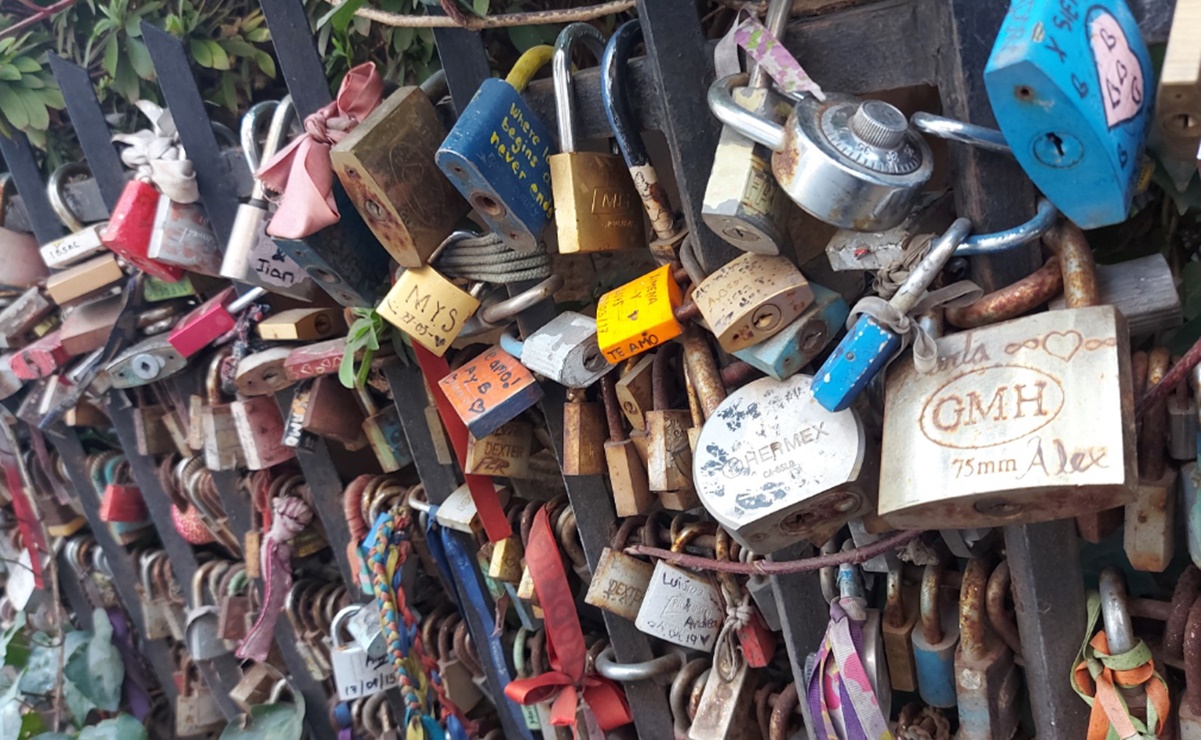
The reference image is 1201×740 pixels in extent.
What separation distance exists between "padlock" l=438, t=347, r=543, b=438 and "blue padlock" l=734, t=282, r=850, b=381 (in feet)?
1.26

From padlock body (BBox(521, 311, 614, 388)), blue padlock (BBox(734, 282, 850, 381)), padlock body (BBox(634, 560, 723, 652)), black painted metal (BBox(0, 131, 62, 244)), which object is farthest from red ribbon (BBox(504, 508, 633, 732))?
black painted metal (BBox(0, 131, 62, 244))

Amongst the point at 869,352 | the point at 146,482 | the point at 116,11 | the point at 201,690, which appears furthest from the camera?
the point at 201,690

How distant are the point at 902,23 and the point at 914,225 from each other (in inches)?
7.7

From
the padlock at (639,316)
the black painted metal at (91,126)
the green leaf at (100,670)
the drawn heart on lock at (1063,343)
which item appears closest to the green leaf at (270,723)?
the green leaf at (100,670)

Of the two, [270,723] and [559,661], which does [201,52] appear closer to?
[559,661]

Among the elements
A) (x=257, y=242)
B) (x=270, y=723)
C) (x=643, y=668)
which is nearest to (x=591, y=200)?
(x=257, y=242)

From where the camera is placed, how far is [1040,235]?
85 centimetres

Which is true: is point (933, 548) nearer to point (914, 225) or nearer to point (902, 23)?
point (914, 225)

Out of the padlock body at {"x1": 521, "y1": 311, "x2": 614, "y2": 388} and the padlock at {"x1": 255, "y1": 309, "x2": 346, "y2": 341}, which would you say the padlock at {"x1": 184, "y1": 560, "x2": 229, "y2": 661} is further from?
the padlock body at {"x1": 521, "y1": 311, "x2": 614, "y2": 388}

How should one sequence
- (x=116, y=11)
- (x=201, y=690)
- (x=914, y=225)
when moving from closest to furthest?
(x=914, y=225) → (x=116, y=11) → (x=201, y=690)

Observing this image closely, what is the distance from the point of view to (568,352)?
113 cm

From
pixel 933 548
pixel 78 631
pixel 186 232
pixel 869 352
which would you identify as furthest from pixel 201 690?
pixel 869 352

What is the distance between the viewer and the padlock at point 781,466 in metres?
0.92

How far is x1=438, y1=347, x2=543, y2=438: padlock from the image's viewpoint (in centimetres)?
126
